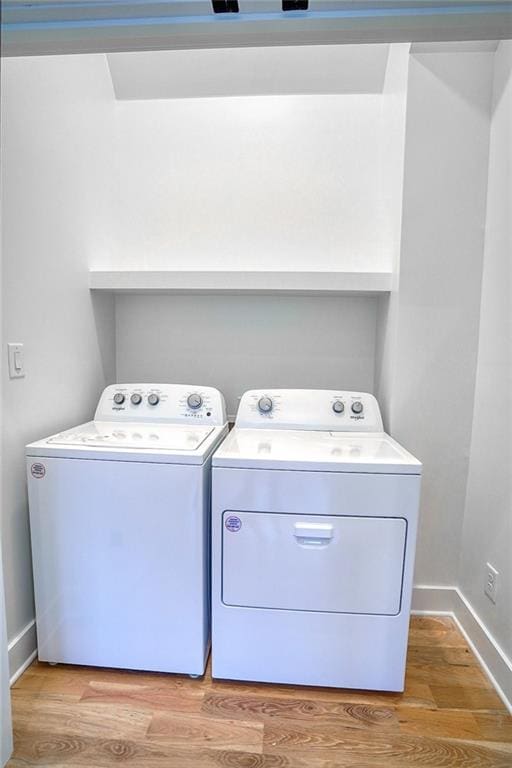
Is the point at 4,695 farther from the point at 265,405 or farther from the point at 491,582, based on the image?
the point at 491,582

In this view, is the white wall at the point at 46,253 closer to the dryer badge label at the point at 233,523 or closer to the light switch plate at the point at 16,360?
the light switch plate at the point at 16,360

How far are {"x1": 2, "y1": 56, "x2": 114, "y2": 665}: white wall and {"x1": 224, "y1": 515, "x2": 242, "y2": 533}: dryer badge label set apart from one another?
75 cm

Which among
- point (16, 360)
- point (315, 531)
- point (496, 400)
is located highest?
point (16, 360)

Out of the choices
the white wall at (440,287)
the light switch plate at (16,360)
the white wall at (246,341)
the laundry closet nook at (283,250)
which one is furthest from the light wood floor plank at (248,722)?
the white wall at (246,341)

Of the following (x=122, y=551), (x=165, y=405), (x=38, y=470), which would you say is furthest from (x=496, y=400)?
(x=38, y=470)

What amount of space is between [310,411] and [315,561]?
662 millimetres

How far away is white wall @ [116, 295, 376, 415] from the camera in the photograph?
1.98 metres

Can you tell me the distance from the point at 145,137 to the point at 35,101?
0.60m

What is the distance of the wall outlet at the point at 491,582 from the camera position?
1419 mm

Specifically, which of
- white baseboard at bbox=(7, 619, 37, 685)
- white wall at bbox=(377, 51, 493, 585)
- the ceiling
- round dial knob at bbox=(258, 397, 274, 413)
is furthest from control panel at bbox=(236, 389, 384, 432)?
the ceiling

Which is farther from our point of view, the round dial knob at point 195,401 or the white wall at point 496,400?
the round dial knob at point 195,401

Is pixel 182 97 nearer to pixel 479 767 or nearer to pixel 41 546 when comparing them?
pixel 41 546

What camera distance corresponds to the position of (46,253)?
1490mm

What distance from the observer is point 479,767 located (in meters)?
1.10
